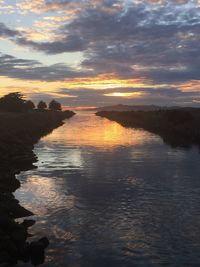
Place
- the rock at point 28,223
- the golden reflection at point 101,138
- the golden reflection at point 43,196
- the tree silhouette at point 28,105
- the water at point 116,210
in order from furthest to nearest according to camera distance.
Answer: the tree silhouette at point 28,105, the golden reflection at point 101,138, the golden reflection at point 43,196, the rock at point 28,223, the water at point 116,210

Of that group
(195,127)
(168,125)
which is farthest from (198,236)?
(168,125)

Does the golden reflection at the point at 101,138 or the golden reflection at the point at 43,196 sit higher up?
the golden reflection at the point at 101,138

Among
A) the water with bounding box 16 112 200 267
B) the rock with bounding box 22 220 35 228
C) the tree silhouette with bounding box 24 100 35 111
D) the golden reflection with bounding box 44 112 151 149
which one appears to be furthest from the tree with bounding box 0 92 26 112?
the rock with bounding box 22 220 35 228

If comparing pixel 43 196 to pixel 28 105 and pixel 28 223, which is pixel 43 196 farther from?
pixel 28 105

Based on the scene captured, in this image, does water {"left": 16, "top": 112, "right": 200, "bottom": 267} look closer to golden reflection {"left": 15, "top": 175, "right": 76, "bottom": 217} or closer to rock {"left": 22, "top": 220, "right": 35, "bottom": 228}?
golden reflection {"left": 15, "top": 175, "right": 76, "bottom": 217}

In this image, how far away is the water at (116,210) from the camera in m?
17.0

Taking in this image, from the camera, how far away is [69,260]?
53.8 feet

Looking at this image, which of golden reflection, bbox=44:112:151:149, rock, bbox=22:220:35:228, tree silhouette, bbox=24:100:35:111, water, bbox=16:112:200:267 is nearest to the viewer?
water, bbox=16:112:200:267

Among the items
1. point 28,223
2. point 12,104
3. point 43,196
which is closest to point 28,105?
point 12,104

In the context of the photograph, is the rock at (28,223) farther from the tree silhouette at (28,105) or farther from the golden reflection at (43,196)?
the tree silhouette at (28,105)

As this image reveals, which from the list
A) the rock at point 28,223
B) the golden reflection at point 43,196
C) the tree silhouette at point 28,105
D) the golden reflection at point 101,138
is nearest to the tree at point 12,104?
the tree silhouette at point 28,105

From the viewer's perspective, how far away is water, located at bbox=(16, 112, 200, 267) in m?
17.0

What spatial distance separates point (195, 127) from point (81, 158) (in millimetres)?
36859

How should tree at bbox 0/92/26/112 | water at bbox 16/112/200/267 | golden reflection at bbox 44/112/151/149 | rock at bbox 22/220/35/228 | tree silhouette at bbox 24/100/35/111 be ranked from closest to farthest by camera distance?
1. water at bbox 16/112/200/267
2. rock at bbox 22/220/35/228
3. golden reflection at bbox 44/112/151/149
4. tree at bbox 0/92/26/112
5. tree silhouette at bbox 24/100/35/111
